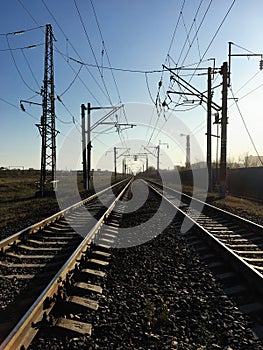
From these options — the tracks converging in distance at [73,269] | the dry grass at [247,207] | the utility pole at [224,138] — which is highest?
the utility pole at [224,138]

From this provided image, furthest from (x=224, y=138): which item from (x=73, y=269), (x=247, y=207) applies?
(x=73, y=269)

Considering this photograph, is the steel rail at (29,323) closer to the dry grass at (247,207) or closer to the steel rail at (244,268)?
the steel rail at (244,268)

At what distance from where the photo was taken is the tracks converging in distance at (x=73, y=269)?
12.0 feet

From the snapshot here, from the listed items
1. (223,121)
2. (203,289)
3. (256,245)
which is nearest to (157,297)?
(203,289)

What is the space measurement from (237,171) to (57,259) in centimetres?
2704

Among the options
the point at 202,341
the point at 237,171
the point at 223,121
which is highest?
the point at 223,121

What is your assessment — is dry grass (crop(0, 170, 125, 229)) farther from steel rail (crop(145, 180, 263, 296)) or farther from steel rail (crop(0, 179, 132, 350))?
steel rail (crop(0, 179, 132, 350))

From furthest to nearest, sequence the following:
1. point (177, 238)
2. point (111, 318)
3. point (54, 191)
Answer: point (54, 191) → point (177, 238) → point (111, 318)

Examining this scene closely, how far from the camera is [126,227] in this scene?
33.6 feet

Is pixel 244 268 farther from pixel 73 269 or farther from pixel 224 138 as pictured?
pixel 224 138

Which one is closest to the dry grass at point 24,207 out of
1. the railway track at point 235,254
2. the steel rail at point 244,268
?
the railway track at point 235,254

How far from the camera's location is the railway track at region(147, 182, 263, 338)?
4.49 meters

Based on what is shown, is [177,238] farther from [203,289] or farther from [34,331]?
[34,331]

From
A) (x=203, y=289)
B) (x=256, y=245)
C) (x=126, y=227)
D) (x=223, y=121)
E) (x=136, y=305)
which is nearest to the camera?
(x=136, y=305)
